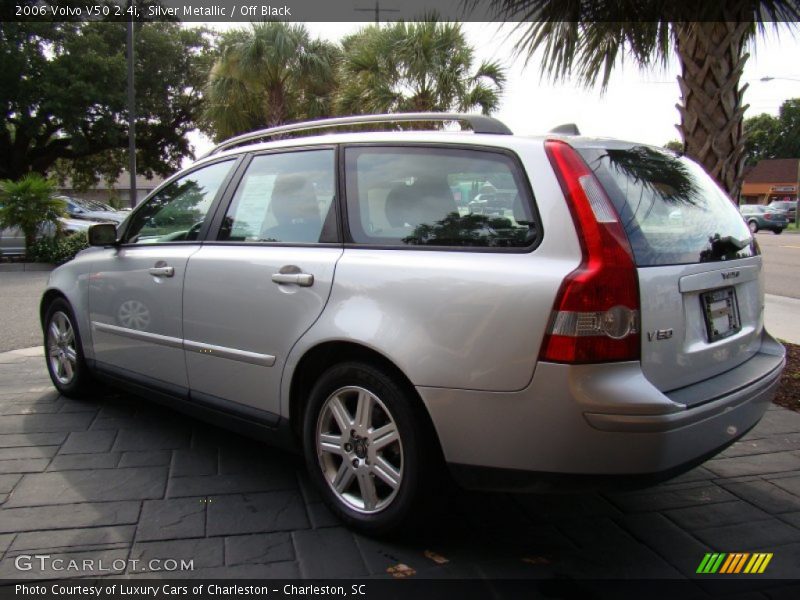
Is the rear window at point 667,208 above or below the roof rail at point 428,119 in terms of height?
below

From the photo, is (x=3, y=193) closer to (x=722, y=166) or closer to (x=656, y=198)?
(x=722, y=166)

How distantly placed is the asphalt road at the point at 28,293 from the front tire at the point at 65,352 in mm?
2047

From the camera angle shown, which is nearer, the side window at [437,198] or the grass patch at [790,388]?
the side window at [437,198]

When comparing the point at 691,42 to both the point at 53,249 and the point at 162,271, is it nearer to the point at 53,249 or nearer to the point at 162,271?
the point at 162,271

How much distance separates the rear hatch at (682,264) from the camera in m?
2.38

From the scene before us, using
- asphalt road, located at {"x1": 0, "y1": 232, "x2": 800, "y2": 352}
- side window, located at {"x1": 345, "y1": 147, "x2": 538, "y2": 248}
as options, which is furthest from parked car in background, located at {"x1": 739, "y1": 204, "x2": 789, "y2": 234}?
side window, located at {"x1": 345, "y1": 147, "x2": 538, "y2": 248}

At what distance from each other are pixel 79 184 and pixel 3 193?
25370 mm

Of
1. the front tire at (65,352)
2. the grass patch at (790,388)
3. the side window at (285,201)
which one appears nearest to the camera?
the side window at (285,201)

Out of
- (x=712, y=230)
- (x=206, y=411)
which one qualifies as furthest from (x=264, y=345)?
(x=712, y=230)

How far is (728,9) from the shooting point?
5.20m

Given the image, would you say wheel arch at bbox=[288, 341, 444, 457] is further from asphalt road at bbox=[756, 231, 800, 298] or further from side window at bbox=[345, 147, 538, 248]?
asphalt road at bbox=[756, 231, 800, 298]

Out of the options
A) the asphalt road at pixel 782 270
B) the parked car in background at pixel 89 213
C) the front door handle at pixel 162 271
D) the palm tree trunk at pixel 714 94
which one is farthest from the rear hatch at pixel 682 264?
the parked car in background at pixel 89 213

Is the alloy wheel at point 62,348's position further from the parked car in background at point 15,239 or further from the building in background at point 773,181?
the building in background at point 773,181

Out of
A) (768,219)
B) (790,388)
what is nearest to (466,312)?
(790,388)
